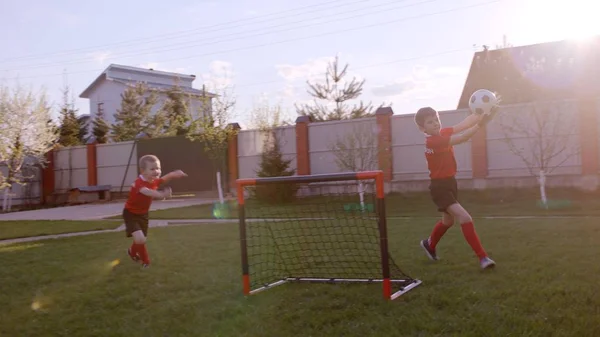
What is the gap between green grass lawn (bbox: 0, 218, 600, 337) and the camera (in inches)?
159

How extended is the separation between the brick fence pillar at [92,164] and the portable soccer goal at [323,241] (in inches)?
721

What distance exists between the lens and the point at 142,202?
7492mm

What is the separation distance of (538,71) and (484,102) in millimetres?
25423

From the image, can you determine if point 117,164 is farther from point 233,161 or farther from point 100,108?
point 100,108

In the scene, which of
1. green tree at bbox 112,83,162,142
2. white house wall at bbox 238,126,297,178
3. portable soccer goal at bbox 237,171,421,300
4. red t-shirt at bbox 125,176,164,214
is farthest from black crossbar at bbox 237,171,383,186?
green tree at bbox 112,83,162,142

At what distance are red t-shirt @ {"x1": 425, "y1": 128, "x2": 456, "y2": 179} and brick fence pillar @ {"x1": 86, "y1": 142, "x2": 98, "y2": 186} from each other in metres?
26.2

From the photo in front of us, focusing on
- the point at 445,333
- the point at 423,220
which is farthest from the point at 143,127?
the point at 445,333

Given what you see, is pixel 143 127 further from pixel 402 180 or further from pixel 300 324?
pixel 300 324

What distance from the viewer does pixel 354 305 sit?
471 cm

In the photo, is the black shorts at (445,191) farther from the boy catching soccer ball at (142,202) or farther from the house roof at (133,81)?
the house roof at (133,81)

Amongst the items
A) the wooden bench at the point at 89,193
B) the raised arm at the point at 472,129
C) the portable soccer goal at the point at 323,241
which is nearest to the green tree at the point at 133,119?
the wooden bench at the point at 89,193

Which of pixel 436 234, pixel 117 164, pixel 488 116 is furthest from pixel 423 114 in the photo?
pixel 117 164

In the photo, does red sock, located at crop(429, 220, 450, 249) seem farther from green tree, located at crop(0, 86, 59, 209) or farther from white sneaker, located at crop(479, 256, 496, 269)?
green tree, located at crop(0, 86, 59, 209)

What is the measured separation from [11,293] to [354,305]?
3742 millimetres
